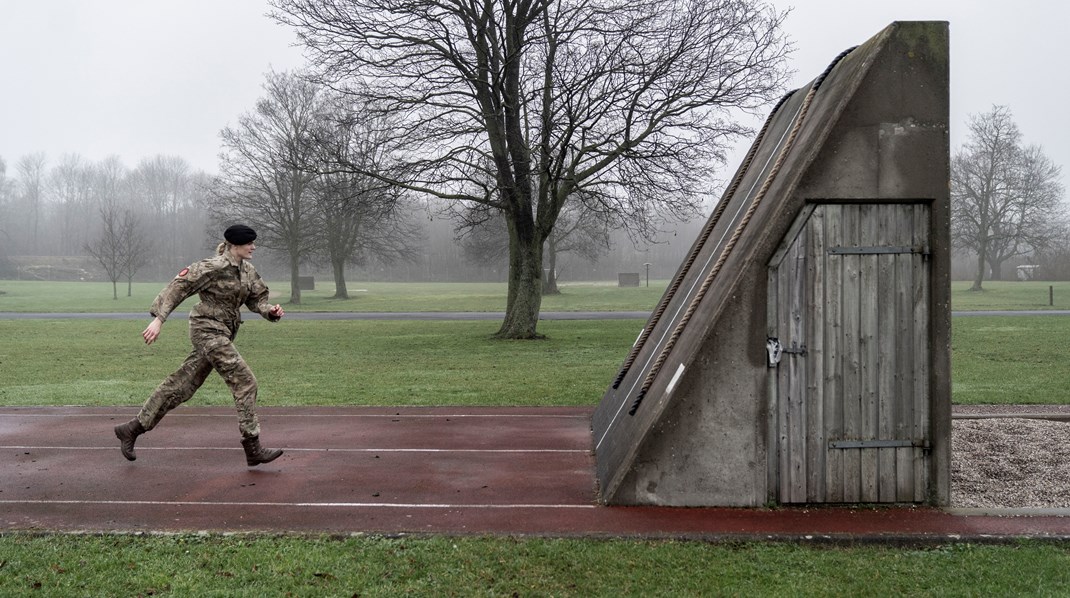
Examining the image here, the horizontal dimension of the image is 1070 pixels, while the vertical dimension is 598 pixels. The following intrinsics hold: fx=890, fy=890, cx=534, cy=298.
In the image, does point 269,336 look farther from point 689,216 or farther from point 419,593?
point 419,593

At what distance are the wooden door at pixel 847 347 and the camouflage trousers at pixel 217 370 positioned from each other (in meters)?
4.85

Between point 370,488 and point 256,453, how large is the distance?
1.46m

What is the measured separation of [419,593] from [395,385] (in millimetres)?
10716

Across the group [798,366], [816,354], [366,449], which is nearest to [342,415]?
[366,449]

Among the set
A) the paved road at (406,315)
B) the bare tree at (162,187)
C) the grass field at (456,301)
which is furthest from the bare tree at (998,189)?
the bare tree at (162,187)

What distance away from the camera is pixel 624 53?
23125 millimetres

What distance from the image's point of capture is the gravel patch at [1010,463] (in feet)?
24.2

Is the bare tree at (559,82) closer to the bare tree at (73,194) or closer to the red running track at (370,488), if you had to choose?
the red running track at (370,488)

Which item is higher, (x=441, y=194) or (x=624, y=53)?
(x=624, y=53)

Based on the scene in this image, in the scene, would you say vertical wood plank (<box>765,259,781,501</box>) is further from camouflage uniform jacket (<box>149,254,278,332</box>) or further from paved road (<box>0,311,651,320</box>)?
paved road (<box>0,311,651,320</box>)

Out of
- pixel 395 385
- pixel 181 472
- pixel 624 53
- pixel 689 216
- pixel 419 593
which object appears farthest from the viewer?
pixel 689 216

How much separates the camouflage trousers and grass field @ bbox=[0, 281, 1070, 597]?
2.23m

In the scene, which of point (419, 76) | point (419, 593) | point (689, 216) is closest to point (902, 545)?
point (419, 593)

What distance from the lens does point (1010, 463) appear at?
8555mm
